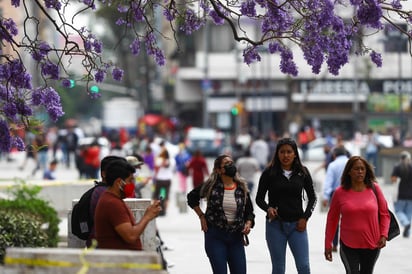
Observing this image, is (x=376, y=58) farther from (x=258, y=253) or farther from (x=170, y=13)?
(x=258, y=253)

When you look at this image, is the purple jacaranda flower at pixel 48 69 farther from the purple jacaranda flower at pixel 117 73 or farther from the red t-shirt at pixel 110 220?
the red t-shirt at pixel 110 220

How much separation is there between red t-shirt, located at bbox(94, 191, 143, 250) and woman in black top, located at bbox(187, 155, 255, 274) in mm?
2743

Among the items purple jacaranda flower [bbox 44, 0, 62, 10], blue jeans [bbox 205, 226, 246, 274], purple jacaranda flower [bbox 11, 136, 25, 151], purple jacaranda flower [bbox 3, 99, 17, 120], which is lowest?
blue jeans [bbox 205, 226, 246, 274]

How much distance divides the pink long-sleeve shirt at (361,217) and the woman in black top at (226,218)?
2.77ft

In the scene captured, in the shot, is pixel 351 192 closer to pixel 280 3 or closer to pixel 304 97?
pixel 280 3

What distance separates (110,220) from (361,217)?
331cm

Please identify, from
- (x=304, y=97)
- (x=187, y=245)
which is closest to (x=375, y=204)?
(x=187, y=245)

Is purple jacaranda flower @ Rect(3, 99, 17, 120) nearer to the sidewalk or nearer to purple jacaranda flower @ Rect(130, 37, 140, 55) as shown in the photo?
purple jacaranda flower @ Rect(130, 37, 140, 55)

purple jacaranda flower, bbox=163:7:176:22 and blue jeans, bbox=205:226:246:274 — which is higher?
purple jacaranda flower, bbox=163:7:176:22

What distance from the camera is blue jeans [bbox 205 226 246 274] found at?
12.6m

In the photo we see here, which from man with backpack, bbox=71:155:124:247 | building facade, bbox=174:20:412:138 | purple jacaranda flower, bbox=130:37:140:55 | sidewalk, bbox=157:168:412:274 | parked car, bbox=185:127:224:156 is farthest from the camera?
building facade, bbox=174:20:412:138

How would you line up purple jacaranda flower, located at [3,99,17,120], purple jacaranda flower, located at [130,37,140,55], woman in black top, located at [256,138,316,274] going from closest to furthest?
woman in black top, located at [256,138,316,274] → purple jacaranda flower, located at [3,99,17,120] → purple jacaranda flower, located at [130,37,140,55]

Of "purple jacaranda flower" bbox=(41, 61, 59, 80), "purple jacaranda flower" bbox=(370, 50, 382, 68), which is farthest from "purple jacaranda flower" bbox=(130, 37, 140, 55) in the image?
"purple jacaranda flower" bbox=(370, 50, 382, 68)

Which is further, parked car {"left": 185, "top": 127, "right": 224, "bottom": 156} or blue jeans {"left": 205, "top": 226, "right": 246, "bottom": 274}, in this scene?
parked car {"left": 185, "top": 127, "right": 224, "bottom": 156}
